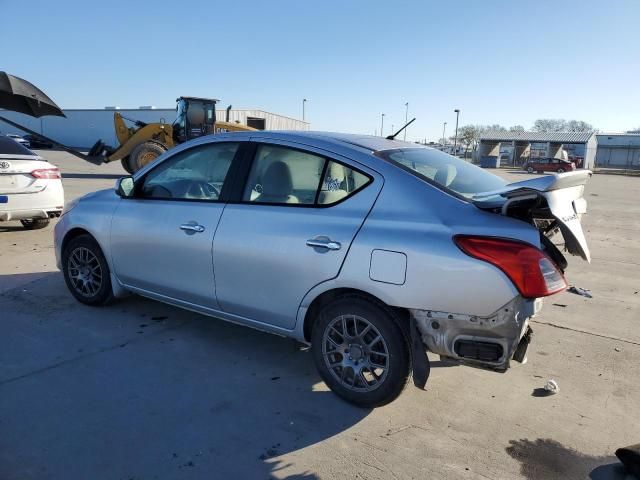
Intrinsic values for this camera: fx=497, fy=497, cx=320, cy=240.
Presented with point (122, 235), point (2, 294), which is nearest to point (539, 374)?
point (122, 235)

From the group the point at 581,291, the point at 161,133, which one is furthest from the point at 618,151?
the point at 581,291

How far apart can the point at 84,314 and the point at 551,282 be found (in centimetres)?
393

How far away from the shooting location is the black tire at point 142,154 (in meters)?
18.9

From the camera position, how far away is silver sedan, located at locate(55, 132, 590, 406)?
2705 millimetres

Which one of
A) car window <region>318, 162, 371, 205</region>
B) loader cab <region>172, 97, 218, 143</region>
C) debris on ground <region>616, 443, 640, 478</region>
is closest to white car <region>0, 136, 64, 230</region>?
car window <region>318, 162, 371, 205</region>

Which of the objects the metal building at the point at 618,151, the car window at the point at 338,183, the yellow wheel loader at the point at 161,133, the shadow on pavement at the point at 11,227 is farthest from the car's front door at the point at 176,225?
the metal building at the point at 618,151

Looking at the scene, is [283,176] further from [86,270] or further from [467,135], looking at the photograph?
[467,135]

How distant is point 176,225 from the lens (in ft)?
12.7

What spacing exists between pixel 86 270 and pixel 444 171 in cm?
337

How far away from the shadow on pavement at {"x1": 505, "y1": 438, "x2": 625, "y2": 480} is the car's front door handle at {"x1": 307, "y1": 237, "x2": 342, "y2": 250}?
4.95 feet

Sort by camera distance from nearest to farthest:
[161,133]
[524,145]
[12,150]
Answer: [12,150] → [161,133] → [524,145]

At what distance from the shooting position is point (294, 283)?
3.24 meters

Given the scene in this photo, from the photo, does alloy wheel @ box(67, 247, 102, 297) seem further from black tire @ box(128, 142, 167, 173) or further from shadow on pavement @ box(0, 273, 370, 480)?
black tire @ box(128, 142, 167, 173)

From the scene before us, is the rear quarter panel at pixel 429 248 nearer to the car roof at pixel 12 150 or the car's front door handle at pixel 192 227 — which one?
the car's front door handle at pixel 192 227
